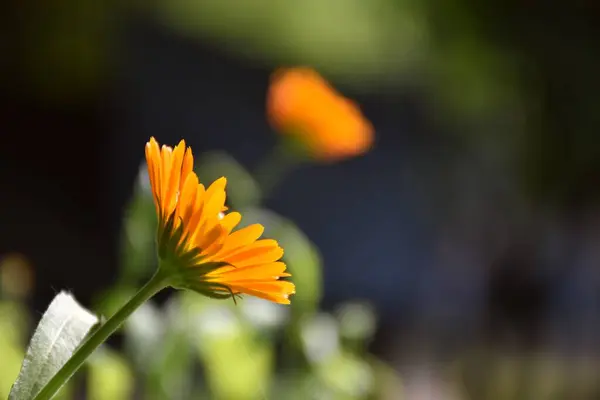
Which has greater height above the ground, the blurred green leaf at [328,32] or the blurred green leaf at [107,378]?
the blurred green leaf at [328,32]

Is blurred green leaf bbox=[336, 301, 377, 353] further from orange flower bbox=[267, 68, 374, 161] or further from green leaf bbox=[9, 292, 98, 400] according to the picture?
green leaf bbox=[9, 292, 98, 400]

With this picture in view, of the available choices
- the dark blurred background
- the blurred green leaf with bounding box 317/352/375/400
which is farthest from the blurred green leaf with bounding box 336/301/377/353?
the dark blurred background

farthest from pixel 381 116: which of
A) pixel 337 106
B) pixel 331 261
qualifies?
pixel 337 106

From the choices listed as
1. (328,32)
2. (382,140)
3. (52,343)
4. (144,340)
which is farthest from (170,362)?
(328,32)

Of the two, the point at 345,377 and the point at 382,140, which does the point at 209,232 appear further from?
the point at 382,140

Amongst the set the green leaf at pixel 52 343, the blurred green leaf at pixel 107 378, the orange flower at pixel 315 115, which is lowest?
the blurred green leaf at pixel 107 378

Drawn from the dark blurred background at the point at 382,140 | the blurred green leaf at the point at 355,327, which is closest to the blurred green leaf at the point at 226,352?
the blurred green leaf at the point at 355,327

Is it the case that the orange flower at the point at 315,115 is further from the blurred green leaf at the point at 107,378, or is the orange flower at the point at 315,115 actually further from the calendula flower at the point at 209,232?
the calendula flower at the point at 209,232
